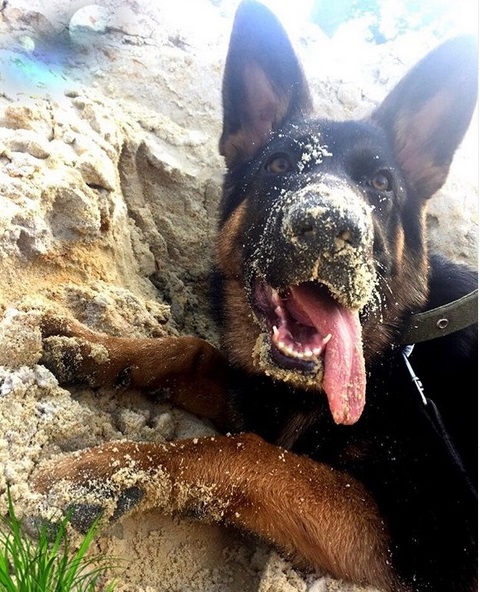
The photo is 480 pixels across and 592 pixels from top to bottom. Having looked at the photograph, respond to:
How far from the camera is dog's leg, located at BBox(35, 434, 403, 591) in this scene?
2502 millimetres

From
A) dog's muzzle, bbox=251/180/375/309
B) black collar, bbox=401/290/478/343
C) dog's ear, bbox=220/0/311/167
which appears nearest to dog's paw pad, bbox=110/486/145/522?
dog's muzzle, bbox=251/180/375/309

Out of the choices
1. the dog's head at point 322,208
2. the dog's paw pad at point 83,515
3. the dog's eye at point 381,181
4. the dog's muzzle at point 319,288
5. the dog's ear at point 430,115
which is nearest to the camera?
the dog's paw pad at point 83,515

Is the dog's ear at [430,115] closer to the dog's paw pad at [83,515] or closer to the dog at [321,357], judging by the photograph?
the dog at [321,357]

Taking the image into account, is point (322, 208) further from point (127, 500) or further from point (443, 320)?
point (127, 500)

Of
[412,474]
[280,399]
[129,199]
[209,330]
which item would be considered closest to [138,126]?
[129,199]

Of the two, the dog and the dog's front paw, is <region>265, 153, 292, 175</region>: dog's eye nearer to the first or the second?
the dog

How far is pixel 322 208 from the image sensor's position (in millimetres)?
2389

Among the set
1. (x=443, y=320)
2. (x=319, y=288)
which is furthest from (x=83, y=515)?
(x=443, y=320)

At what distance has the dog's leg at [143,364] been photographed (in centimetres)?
306

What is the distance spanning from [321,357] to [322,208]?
27.3 inches

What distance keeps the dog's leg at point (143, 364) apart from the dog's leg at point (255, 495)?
62 cm

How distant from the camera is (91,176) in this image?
12.4 ft

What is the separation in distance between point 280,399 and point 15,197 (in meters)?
1.88

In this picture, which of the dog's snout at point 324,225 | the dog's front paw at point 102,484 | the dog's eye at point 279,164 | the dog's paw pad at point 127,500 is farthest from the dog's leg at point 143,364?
the dog's snout at point 324,225
